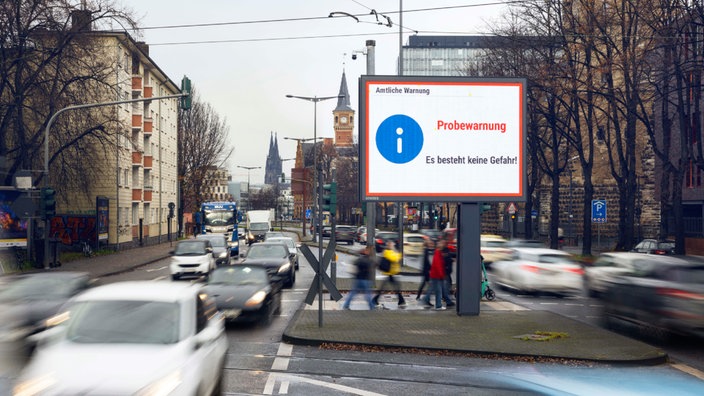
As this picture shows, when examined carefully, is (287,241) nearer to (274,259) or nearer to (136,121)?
(274,259)

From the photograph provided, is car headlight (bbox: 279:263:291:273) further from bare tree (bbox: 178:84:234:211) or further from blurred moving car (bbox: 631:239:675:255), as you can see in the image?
bare tree (bbox: 178:84:234:211)

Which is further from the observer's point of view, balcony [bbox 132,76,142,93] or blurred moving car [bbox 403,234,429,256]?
balcony [bbox 132,76,142,93]

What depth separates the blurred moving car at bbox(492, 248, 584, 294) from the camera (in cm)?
2391

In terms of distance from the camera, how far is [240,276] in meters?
17.8

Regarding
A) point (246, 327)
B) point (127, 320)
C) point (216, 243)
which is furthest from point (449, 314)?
point (216, 243)

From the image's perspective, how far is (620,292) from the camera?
1588cm

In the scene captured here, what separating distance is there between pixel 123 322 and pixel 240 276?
9.73 meters

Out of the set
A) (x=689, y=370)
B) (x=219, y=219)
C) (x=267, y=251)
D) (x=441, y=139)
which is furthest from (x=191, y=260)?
(x=219, y=219)

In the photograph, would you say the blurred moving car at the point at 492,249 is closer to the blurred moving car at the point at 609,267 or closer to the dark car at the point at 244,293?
the blurred moving car at the point at 609,267

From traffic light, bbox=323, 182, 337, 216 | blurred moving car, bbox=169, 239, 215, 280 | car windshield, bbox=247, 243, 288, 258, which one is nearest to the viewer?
traffic light, bbox=323, 182, 337, 216

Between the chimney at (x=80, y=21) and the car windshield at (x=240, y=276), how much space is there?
Result: 19.2 metres

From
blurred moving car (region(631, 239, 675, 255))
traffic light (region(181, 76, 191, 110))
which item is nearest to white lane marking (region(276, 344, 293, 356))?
traffic light (region(181, 76, 191, 110))

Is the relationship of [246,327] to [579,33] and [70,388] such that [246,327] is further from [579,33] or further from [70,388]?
[579,33]

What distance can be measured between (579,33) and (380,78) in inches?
831
